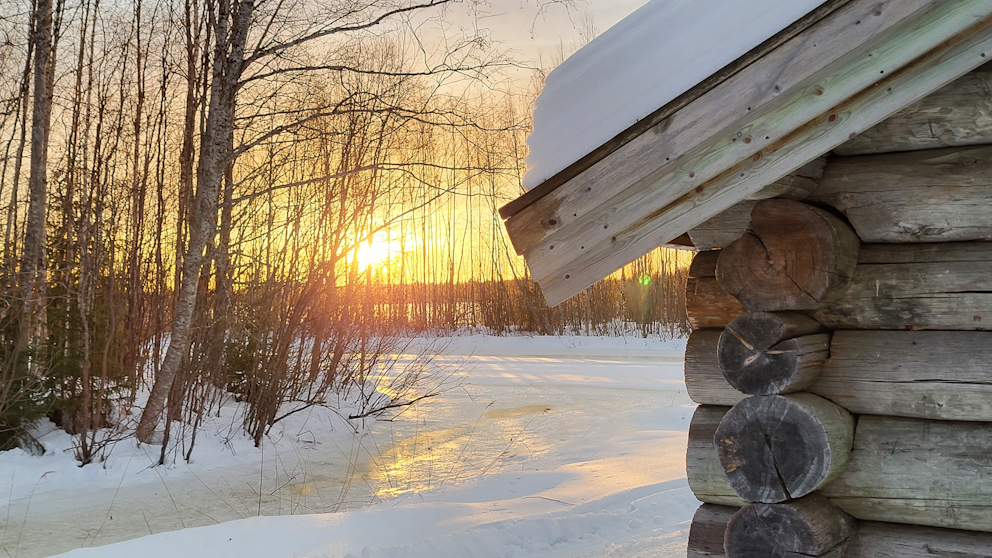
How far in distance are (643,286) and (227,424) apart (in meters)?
12.8

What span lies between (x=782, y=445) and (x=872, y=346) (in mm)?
478

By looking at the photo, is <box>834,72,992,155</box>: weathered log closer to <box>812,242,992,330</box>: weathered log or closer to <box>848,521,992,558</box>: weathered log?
<box>812,242,992,330</box>: weathered log

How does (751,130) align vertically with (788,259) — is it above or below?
above

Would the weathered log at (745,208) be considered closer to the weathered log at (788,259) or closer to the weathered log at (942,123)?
the weathered log at (788,259)

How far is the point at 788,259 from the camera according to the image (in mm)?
2410

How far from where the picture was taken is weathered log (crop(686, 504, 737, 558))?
274cm

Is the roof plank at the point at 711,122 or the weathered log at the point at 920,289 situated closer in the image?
the roof plank at the point at 711,122

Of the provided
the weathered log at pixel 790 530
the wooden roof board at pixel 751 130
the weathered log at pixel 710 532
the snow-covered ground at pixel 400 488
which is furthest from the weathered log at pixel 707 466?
the snow-covered ground at pixel 400 488

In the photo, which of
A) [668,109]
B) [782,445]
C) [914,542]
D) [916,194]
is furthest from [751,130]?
[914,542]

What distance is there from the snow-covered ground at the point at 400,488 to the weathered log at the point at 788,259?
2.00 meters

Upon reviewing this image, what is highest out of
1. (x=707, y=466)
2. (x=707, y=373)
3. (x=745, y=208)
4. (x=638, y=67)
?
(x=638, y=67)

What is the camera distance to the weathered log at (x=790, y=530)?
7.72 feet

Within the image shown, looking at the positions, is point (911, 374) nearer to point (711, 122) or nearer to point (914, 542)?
point (914, 542)

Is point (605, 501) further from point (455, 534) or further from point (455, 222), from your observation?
point (455, 222)
